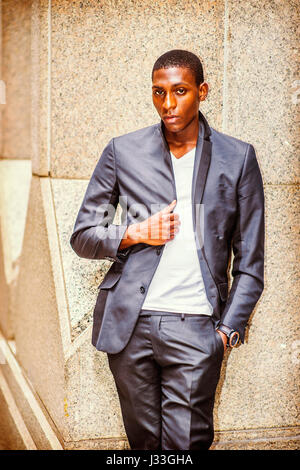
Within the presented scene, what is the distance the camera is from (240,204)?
287 centimetres

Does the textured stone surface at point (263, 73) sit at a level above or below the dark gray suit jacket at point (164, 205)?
above

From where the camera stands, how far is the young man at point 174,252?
108 inches

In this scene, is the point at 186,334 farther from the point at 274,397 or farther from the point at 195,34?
the point at 195,34

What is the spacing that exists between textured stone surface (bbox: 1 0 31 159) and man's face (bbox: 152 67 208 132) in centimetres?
257

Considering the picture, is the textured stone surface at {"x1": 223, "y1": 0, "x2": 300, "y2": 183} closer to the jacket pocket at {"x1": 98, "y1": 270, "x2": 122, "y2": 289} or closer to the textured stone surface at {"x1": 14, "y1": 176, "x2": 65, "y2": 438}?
the jacket pocket at {"x1": 98, "y1": 270, "x2": 122, "y2": 289}

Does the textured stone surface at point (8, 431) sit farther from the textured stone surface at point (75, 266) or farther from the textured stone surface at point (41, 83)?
the textured stone surface at point (41, 83)

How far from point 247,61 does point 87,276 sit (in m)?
1.68

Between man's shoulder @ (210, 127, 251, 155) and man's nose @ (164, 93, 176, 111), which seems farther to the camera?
man's shoulder @ (210, 127, 251, 155)

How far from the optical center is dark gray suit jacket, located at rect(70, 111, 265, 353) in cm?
280

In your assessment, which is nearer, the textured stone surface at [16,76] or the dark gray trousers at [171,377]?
the dark gray trousers at [171,377]

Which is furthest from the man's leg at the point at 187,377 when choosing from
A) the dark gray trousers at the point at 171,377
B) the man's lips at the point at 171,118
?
the man's lips at the point at 171,118

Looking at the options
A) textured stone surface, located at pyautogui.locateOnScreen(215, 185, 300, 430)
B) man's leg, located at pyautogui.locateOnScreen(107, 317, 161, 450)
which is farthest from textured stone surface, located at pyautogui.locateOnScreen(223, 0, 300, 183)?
man's leg, located at pyautogui.locateOnScreen(107, 317, 161, 450)

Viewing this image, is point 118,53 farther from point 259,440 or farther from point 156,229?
point 259,440
